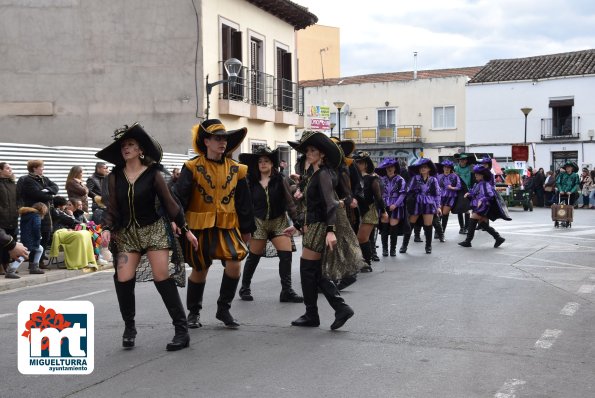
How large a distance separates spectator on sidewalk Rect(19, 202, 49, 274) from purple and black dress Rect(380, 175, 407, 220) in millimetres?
5974

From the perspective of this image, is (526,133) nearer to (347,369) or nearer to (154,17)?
(154,17)

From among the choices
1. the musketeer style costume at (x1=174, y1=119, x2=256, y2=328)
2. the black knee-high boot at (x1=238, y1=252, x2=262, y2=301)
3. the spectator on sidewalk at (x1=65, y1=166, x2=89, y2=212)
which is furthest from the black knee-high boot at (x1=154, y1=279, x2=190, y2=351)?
the spectator on sidewalk at (x1=65, y1=166, x2=89, y2=212)

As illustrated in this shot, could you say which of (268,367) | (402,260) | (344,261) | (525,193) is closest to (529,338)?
(344,261)

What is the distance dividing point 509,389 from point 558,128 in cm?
4222

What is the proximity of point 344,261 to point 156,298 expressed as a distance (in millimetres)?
2968

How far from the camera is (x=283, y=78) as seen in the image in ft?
90.0

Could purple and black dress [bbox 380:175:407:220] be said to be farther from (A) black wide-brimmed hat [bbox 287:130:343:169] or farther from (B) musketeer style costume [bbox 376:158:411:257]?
(A) black wide-brimmed hat [bbox 287:130:343:169]

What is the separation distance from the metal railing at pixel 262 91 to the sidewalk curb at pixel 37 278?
425 inches

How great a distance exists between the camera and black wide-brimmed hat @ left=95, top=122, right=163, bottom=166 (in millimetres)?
6551

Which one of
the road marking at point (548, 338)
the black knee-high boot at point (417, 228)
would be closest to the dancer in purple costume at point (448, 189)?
the black knee-high boot at point (417, 228)

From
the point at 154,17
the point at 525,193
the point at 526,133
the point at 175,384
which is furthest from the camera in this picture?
the point at 526,133

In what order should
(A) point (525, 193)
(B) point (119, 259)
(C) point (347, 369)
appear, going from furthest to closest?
(A) point (525, 193) < (B) point (119, 259) < (C) point (347, 369)

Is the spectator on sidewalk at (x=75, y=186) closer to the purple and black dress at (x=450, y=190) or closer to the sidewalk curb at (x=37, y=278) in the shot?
the sidewalk curb at (x=37, y=278)

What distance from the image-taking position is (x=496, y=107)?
46781mm
